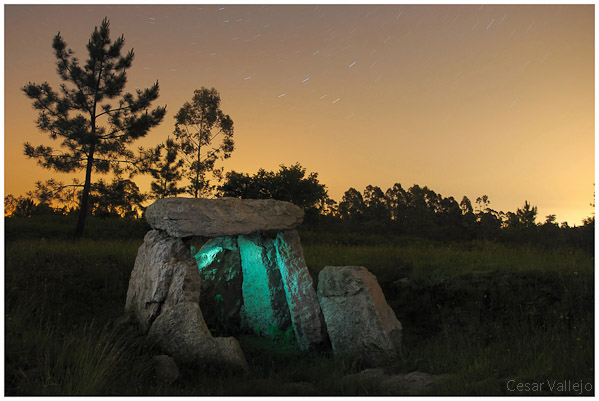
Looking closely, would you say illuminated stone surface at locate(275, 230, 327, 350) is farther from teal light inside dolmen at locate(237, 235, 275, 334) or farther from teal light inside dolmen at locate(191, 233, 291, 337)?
teal light inside dolmen at locate(237, 235, 275, 334)

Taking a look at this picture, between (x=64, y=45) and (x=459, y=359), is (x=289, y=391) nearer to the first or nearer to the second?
(x=459, y=359)

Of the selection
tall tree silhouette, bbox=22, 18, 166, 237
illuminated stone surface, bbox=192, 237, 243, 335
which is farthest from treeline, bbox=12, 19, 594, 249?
illuminated stone surface, bbox=192, 237, 243, 335

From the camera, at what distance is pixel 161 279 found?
946 cm

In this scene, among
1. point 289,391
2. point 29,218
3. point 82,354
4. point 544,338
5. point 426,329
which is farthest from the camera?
point 29,218

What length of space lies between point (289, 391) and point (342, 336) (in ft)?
7.30

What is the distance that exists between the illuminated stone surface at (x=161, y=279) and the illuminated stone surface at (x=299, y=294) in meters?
1.75

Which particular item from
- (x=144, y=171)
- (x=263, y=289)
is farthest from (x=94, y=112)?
(x=263, y=289)

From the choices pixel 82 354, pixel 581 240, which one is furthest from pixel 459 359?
pixel 581 240

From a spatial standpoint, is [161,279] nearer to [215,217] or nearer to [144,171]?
[215,217]

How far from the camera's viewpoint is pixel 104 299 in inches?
429

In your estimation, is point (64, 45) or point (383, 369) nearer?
point (383, 369)

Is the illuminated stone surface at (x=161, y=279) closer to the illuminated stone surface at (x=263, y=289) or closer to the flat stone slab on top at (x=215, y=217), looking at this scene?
the flat stone slab on top at (x=215, y=217)

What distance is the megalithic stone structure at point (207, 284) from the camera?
861cm

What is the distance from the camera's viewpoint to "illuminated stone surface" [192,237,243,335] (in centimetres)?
1097
